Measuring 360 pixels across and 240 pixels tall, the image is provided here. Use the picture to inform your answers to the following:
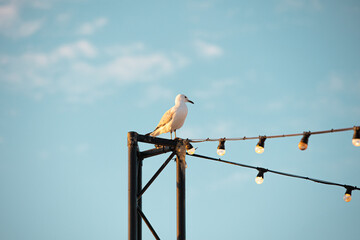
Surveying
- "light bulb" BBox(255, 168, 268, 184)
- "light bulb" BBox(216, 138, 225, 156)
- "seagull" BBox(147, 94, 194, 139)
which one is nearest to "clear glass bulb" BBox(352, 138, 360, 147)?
"light bulb" BBox(255, 168, 268, 184)

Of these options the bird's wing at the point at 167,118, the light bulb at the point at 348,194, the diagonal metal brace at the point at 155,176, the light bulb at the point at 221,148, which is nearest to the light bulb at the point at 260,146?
the light bulb at the point at 221,148

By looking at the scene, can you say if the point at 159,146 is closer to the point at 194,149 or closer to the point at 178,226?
the point at 194,149

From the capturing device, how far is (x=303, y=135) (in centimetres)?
856

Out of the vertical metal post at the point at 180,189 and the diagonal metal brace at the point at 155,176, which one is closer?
the vertical metal post at the point at 180,189

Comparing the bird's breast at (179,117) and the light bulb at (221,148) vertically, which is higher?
the bird's breast at (179,117)

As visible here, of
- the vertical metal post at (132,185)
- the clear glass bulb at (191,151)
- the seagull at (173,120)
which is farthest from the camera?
the seagull at (173,120)

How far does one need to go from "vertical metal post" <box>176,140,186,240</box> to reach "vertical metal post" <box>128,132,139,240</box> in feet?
2.27

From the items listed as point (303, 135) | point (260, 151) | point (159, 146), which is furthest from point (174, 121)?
point (303, 135)

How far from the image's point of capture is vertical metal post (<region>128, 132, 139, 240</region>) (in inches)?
332

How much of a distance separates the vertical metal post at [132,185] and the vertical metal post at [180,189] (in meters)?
0.69

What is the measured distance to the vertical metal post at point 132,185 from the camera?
27.7 feet

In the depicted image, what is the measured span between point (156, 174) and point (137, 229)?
0.96m

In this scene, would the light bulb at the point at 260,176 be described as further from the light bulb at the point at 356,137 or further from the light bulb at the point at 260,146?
the light bulb at the point at 356,137

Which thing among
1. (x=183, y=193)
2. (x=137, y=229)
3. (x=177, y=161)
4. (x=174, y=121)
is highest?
(x=174, y=121)
